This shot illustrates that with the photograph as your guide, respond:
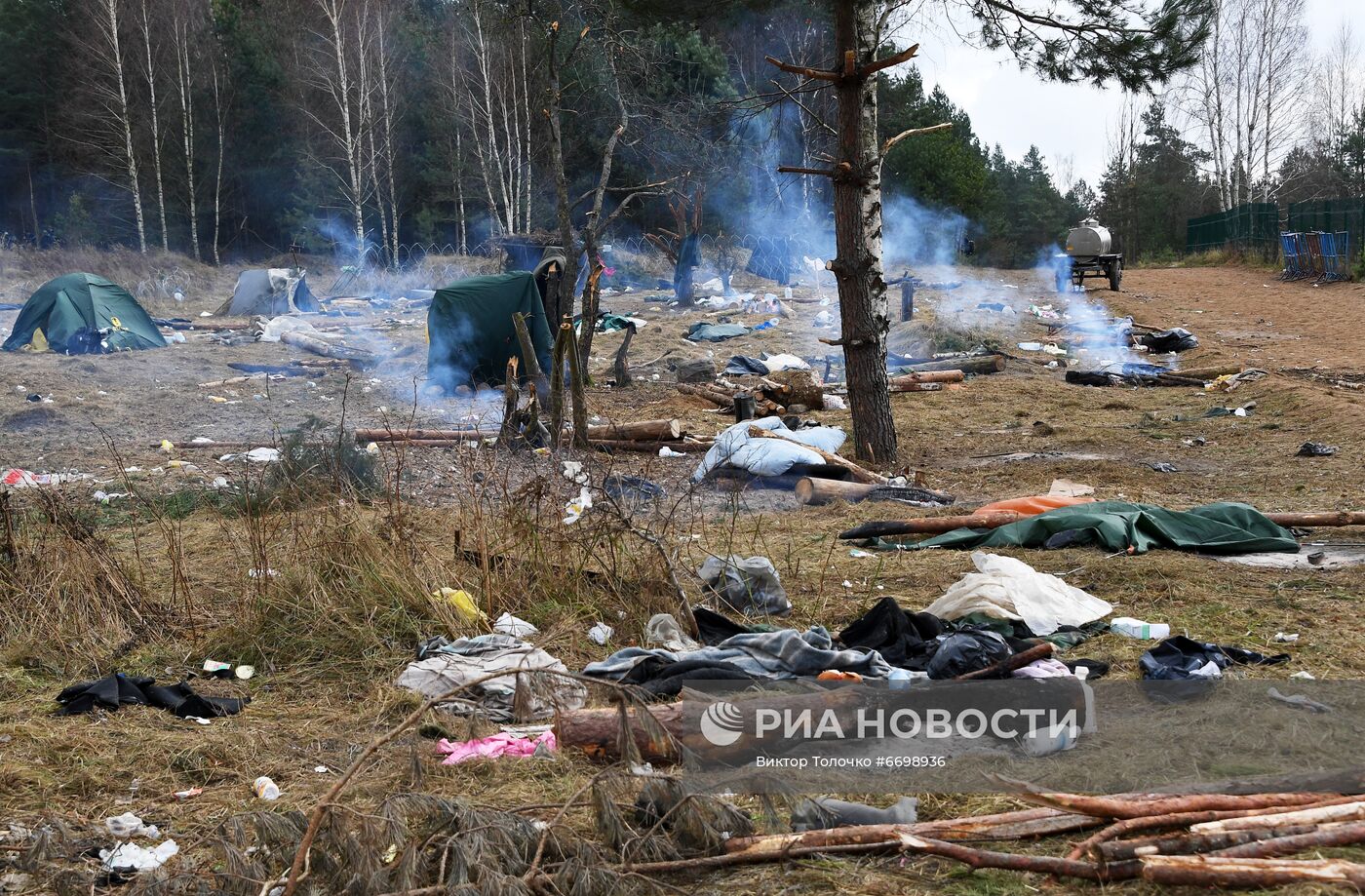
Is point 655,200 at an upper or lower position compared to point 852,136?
upper

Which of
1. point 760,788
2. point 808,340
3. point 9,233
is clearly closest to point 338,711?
point 760,788

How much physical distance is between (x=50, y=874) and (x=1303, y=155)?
49147mm

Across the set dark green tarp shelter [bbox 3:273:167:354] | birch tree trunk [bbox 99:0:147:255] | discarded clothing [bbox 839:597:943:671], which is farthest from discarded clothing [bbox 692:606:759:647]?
birch tree trunk [bbox 99:0:147:255]

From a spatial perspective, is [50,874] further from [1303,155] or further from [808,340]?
[1303,155]

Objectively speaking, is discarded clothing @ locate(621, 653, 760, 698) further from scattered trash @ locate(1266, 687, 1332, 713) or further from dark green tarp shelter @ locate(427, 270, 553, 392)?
dark green tarp shelter @ locate(427, 270, 553, 392)

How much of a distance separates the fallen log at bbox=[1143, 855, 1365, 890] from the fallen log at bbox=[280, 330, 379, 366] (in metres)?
14.6

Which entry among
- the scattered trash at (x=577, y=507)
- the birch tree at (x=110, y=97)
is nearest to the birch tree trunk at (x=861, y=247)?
the scattered trash at (x=577, y=507)

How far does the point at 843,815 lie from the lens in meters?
3.07

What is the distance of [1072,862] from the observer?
2.60 metres

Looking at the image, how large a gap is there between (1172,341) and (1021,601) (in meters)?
14.3

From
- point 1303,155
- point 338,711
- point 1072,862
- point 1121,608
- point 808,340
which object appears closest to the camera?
→ point 1072,862

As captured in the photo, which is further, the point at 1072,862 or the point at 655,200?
the point at 655,200

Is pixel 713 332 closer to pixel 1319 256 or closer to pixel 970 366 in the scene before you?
pixel 970 366

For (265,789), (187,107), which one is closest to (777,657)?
(265,789)
